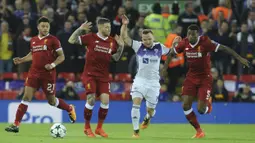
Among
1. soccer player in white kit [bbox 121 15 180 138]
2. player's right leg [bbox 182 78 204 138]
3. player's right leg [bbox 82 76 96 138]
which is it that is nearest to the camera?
player's right leg [bbox 82 76 96 138]

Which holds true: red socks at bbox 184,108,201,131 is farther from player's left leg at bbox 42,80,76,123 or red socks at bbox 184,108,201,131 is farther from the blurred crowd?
the blurred crowd

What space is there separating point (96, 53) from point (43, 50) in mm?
1245

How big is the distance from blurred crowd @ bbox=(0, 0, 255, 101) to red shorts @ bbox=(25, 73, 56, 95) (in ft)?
23.2

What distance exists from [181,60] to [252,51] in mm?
2291

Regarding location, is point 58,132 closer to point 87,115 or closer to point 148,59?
point 87,115

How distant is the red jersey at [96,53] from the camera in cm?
1767

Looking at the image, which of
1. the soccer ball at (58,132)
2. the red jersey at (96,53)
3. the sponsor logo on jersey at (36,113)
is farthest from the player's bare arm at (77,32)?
the sponsor logo on jersey at (36,113)

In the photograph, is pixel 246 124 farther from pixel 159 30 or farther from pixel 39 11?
pixel 39 11

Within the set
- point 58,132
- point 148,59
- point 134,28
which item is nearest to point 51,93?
point 58,132

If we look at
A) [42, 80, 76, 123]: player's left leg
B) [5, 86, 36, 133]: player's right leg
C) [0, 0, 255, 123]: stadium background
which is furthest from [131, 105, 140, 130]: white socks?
[0, 0, 255, 123]: stadium background

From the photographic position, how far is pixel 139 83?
17984mm

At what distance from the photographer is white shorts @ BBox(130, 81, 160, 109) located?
1788 cm

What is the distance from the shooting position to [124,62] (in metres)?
26.1

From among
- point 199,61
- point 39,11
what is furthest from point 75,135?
point 39,11
